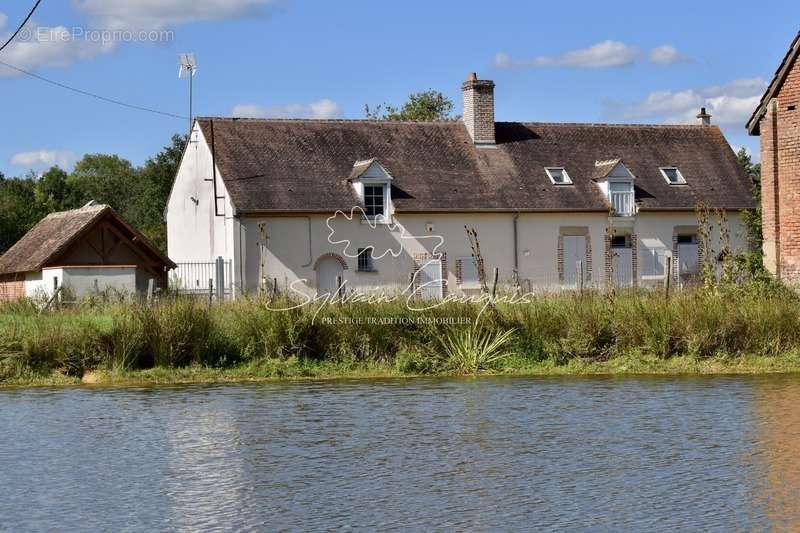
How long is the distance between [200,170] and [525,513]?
35149 mm

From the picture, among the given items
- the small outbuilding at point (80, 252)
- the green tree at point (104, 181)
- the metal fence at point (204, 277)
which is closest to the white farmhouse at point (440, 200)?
the metal fence at point (204, 277)

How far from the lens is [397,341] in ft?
68.7

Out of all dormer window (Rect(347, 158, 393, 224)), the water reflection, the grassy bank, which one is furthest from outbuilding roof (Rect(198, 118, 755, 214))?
the water reflection

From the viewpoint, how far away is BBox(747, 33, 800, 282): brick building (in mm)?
25406

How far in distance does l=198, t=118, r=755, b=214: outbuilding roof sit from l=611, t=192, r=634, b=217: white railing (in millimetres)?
483

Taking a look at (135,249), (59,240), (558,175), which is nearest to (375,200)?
(558,175)

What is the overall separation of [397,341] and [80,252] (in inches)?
695

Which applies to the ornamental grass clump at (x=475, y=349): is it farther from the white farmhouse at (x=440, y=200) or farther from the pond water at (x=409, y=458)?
the white farmhouse at (x=440, y=200)

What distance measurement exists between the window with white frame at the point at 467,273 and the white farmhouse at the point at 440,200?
36 mm

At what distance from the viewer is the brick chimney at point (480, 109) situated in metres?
45.3

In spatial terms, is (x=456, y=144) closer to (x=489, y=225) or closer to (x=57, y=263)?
(x=489, y=225)

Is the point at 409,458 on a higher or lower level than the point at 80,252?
lower

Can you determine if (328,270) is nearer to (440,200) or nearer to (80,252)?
(440,200)

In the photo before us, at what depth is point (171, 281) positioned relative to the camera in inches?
1583
